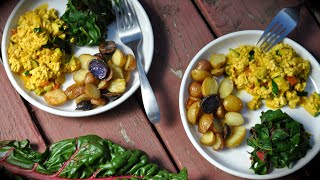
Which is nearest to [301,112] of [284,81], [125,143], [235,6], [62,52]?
[284,81]

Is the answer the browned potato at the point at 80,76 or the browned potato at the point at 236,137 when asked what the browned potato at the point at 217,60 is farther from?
the browned potato at the point at 80,76

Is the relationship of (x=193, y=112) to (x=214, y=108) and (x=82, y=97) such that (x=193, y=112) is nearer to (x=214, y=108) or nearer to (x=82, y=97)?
(x=214, y=108)

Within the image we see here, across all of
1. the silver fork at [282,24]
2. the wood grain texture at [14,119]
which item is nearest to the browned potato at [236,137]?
the silver fork at [282,24]

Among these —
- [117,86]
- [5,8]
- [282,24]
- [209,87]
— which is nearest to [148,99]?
[117,86]

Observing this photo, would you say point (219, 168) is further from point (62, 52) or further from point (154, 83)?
point (62, 52)

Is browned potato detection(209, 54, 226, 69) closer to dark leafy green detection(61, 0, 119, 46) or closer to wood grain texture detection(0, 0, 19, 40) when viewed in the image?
dark leafy green detection(61, 0, 119, 46)
